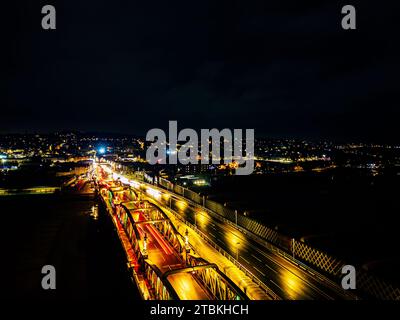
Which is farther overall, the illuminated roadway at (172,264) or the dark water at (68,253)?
the dark water at (68,253)

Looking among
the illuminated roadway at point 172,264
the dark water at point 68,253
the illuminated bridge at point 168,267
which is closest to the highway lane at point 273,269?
the illuminated bridge at point 168,267

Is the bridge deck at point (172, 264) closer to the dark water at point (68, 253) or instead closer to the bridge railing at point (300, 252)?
the dark water at point (68, 253)

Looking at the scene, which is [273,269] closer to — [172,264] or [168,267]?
[172,264]

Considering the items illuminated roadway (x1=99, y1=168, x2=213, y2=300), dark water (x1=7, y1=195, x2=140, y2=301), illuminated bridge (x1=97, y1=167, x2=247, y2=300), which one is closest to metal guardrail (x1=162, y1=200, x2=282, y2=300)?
illuminated bridge (x1=97, y1=167, x2=247, y2=300)

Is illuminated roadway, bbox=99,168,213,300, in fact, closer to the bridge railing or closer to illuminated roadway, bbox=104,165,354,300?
the bridge railing
